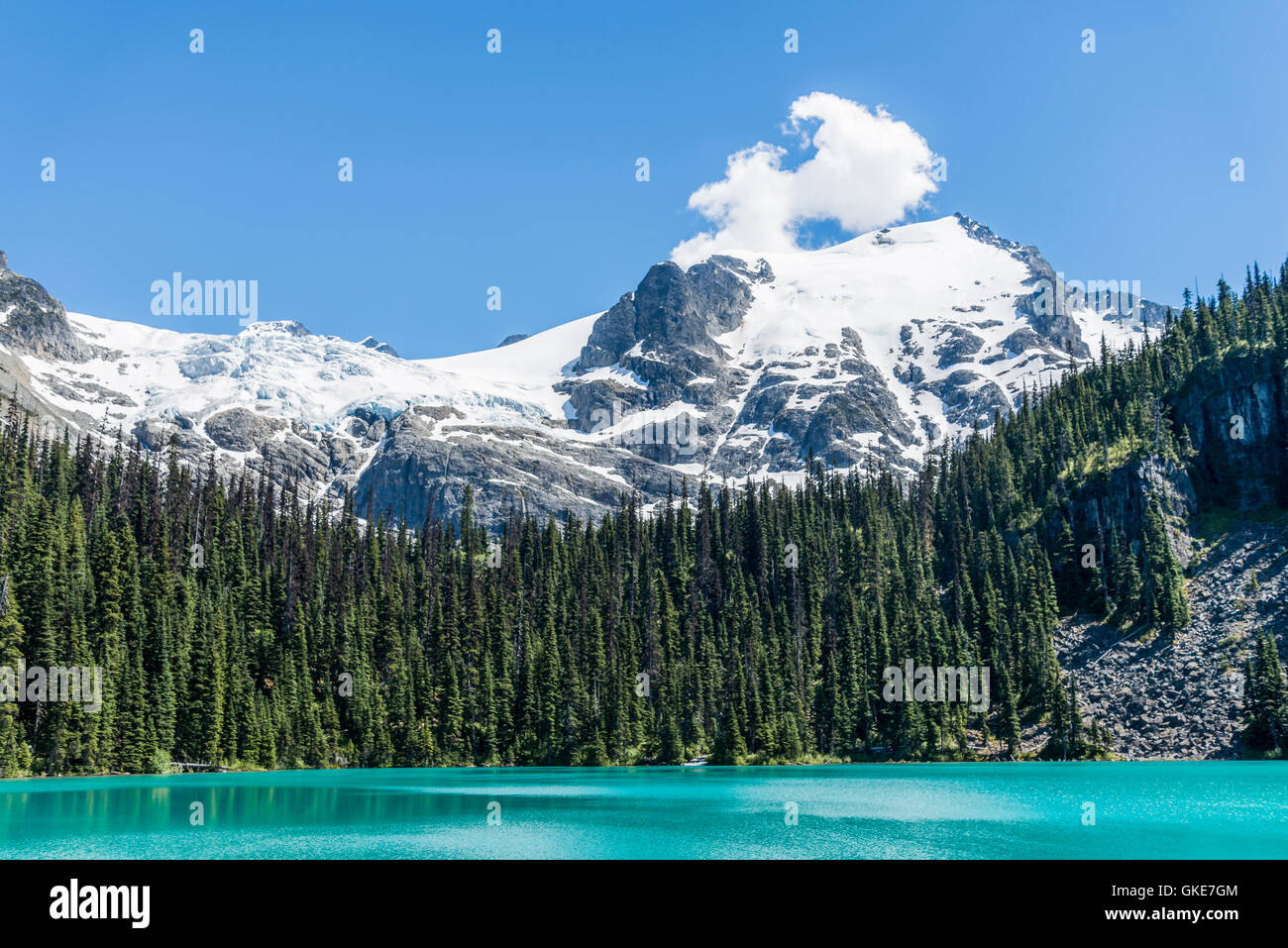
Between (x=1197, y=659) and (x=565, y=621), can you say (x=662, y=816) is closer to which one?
(x=565, y=621)

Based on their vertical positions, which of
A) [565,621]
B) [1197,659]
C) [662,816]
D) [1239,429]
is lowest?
[662,816]

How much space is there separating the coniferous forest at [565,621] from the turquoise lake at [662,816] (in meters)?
16.4

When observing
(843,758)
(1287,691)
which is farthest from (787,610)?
(1287,691)

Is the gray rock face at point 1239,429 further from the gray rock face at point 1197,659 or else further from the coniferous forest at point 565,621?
the gray rock face at point 1197,659

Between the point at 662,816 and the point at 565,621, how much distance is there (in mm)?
94450

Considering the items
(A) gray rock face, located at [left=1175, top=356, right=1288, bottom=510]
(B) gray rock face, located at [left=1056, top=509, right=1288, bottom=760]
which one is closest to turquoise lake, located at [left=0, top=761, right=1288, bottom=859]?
(B) gray rock face, located at [left=1056, top=509, right=1288, bottom=760]

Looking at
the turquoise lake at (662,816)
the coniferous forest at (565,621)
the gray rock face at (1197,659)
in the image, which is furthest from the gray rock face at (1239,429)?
the turquoise lake at (662,816)

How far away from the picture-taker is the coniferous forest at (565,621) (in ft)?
360

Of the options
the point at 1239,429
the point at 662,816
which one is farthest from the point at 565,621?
the point at 1239,429

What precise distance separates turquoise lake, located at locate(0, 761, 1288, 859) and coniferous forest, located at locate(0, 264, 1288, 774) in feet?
53.9

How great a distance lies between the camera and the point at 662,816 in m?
62.4

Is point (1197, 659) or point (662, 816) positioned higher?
point (1197, 659)

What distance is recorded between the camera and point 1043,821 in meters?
58.0
